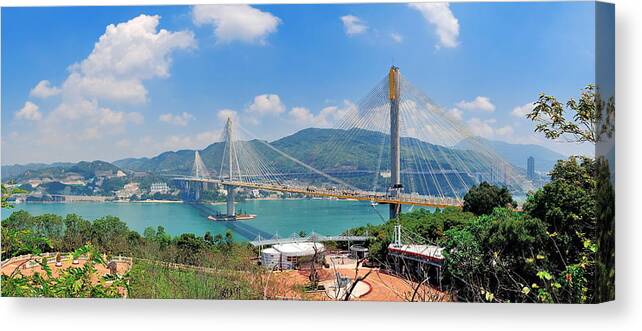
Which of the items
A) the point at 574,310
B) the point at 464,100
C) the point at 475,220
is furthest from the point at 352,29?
the point at 574,310

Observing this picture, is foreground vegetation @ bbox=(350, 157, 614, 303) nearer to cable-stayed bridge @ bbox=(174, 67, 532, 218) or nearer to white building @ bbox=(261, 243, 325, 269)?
cable-stayed bridge @ bbox=(174, 67, 532, 218)

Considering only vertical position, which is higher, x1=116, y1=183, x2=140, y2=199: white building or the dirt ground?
x1=116, y1=183, x2=140, y2=199: white building

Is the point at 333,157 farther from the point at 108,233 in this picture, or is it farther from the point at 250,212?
the point at 108,233

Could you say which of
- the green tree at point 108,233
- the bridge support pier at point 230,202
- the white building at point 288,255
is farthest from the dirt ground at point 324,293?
the bridge support pier at point 230,202

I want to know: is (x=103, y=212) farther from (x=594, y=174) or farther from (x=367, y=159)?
(x=594, y=174)

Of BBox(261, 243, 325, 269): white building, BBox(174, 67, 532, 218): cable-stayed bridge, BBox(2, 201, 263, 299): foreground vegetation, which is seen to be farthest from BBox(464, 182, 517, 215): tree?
BBox(2, 201, 263, 299): foreground vegetation

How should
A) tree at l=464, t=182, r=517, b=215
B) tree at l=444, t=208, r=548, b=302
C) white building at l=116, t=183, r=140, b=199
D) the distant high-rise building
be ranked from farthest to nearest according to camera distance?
white building at l=116, t=183, r=140, b=199 < tree at l=464, t=182, r=517, b=215 < the distant high-rise building < tree at l=444, t=208, r=548, b=302

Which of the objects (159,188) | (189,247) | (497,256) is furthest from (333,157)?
(497,256)

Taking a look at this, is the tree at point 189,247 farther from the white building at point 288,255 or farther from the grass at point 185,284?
the white building at point 288,255
